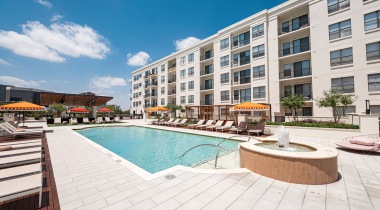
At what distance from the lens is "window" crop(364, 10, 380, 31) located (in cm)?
1510

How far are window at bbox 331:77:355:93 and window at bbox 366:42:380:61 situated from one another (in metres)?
2.25

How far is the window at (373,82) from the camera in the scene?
14.9 m

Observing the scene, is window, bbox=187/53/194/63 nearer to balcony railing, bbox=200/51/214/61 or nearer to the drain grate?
balcony railing, bbox=200/51/214/61

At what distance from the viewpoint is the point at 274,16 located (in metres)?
21.5

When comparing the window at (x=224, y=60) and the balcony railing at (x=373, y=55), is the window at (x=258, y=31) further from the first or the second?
the balcony railing at (x=373, y=55)

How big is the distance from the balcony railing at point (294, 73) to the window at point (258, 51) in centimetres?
372

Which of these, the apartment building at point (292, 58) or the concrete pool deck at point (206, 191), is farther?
the apartment building at point (292, 58)

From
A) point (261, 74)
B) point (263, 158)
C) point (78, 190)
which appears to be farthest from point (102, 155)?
point (261, 74)

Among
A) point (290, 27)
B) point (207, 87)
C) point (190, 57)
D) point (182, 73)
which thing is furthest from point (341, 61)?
point (182, 73)

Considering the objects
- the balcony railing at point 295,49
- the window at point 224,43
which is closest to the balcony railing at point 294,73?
the balcony railing at point 295,49

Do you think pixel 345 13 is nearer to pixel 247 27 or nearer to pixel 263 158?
pixel 247 27

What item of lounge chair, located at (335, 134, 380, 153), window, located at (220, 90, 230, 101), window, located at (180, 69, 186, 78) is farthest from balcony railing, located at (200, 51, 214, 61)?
lounge chair, located at (335, 134, 380, 153)

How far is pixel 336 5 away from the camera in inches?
688

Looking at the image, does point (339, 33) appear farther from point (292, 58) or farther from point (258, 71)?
point (258, 71)
